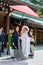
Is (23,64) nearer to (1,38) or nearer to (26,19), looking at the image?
(1,38)

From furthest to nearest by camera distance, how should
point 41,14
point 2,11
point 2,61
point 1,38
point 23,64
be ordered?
1. point 41,14
2. point 2,11
3. point 1,38
4. point 2,61
5. point 23,64

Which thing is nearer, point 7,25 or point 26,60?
point 26,60

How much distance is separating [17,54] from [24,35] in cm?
109

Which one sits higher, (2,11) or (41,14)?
(2,11)

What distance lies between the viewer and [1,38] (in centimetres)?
1535

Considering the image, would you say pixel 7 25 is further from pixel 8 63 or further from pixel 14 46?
pixel 8 63

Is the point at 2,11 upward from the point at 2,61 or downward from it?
upward

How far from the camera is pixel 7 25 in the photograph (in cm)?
1934

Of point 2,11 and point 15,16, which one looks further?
point 15,16

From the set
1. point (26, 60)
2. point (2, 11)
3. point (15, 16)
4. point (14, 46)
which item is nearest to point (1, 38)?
point (14, 46)

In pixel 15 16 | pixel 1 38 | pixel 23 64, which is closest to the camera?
pixel 23 64

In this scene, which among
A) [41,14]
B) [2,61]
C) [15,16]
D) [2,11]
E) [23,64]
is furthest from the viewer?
[41,14]

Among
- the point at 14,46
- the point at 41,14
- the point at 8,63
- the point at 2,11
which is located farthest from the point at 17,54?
the point at 41,14

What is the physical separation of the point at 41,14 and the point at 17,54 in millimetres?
18800
